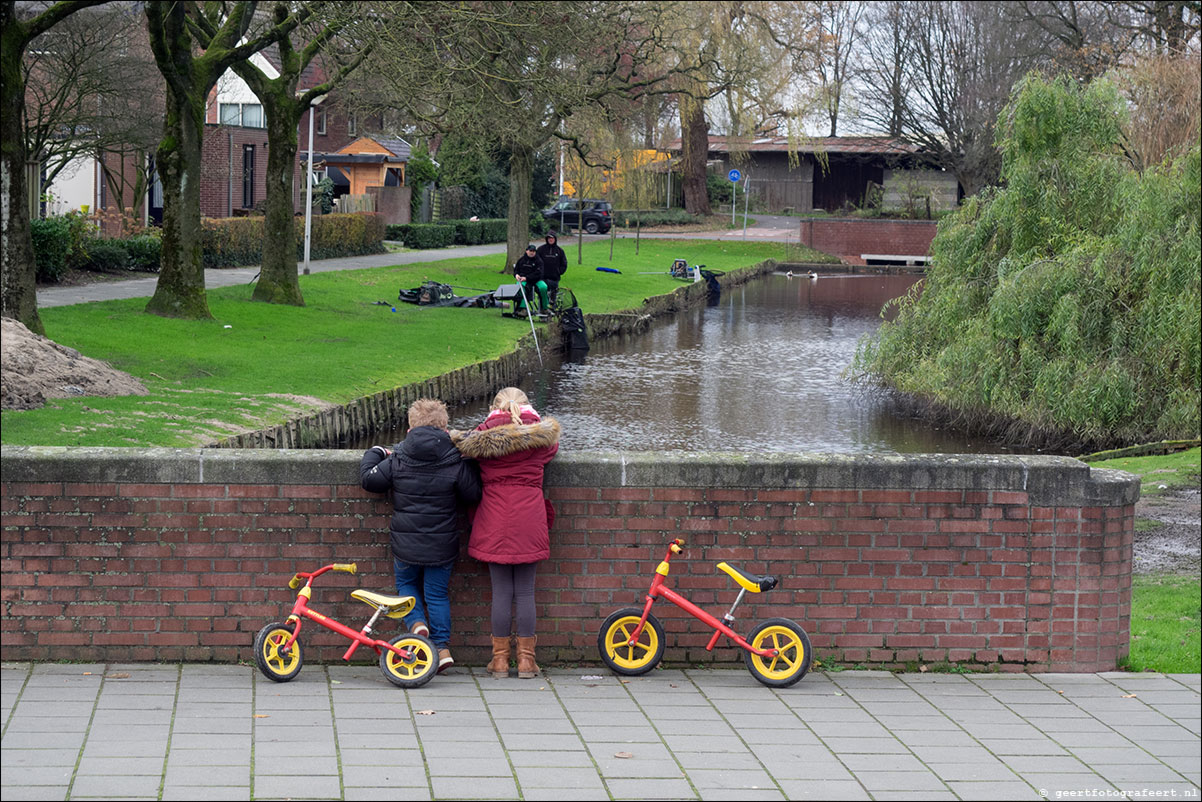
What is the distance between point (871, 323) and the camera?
35094mm

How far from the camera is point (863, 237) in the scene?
5809 centimetres

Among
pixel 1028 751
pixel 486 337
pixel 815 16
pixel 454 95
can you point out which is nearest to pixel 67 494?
pixel 1028 751

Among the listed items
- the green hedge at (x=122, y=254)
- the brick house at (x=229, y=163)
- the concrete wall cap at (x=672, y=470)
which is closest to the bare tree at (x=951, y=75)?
the brick house at (x=229, y=163)

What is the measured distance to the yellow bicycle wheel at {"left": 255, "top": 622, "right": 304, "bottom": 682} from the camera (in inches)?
254

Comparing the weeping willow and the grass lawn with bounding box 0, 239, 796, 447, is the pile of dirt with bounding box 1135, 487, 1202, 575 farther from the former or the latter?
the grass lawn with bounding box 0, 239, 796, 447

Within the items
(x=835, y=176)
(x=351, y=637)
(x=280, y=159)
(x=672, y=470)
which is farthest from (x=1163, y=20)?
(x=351, y=637)

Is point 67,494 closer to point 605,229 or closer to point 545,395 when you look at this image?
point 545,395

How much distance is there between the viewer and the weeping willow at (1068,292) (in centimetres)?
1706

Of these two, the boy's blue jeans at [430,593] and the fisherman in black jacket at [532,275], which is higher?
the fisherman in black jacket at [532,275]

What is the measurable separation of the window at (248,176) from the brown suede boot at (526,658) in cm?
4162

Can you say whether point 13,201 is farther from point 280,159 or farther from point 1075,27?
point 1075,27

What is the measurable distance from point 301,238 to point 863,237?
99.3 ft

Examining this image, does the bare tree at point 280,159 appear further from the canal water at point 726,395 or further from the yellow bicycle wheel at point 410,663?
the yellow bicycle wheel at point 410,663

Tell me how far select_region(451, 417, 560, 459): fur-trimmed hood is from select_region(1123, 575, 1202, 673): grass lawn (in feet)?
11.4
